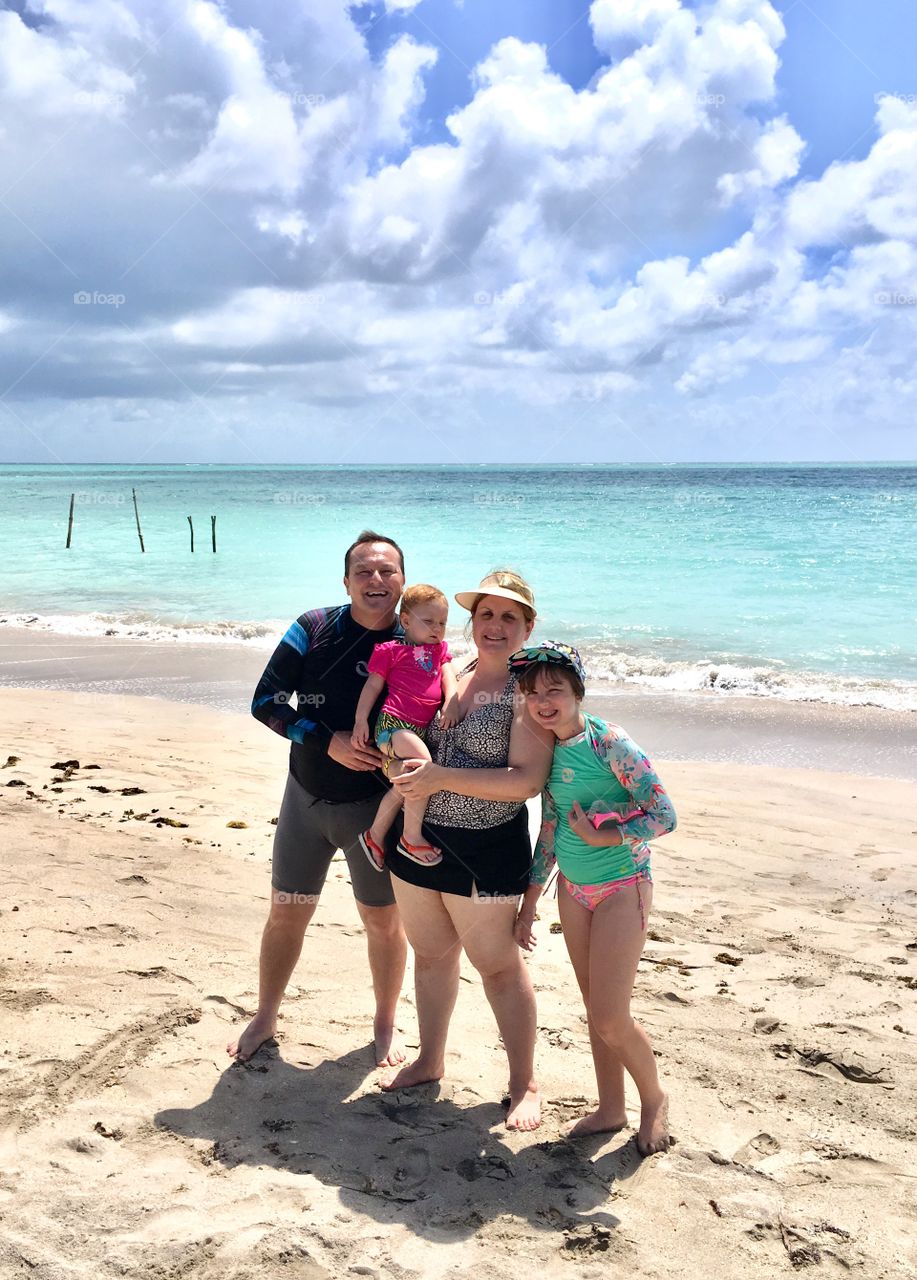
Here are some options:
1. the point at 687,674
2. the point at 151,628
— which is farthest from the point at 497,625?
the point at 151,628

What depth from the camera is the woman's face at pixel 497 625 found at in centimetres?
326

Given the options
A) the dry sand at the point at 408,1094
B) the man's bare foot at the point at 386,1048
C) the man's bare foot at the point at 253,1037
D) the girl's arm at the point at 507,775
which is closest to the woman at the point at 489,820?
the girl's arm at the point at 507,775

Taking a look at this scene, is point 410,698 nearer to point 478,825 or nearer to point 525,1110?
point 478,825

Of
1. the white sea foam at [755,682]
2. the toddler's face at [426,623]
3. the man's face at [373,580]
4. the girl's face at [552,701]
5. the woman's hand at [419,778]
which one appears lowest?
the white sea foam at [755,682]

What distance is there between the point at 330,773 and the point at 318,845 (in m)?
0.35

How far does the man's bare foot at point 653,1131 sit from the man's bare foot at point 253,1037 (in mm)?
1519

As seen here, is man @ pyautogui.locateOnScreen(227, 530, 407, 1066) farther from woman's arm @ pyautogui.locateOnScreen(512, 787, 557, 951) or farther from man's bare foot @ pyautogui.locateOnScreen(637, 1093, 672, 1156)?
man's bare foot @ pyautogui.locateOnScreen(637, 1093, 672, 1156)

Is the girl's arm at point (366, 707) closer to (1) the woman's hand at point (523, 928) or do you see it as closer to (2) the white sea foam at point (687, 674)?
(1) the woman's hand at point (523, 928)

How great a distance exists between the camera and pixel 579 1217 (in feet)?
9.57

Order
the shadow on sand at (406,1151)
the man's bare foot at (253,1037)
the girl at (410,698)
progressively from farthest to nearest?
the man's bare foot at (253,1037), the girl at (410,698), the shadow on sand at (406,1151)

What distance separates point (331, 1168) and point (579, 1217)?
0.81 m

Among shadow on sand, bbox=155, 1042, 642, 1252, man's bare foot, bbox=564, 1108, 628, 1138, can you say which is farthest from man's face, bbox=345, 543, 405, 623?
man's bare foot, bbox=564, 1108, 628, 1138

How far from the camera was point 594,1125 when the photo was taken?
132 inches

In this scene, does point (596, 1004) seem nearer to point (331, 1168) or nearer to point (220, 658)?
point (331, 1168)
